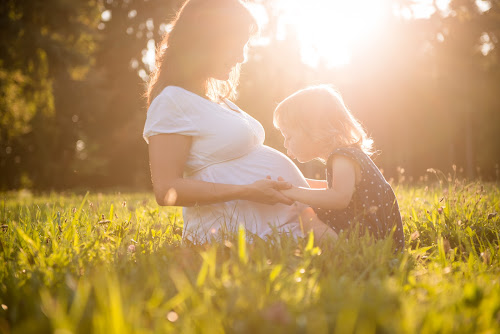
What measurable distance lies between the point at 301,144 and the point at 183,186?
93 centimetres

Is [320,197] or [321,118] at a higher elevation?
[321,118]

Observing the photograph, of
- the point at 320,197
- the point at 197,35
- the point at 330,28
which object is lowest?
the point at 320,197

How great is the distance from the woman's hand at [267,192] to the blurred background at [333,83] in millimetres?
13164

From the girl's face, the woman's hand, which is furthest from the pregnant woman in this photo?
the girl's face

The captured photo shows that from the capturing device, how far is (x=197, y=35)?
9.66 ft

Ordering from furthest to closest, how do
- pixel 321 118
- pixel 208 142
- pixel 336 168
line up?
1. pixel 321 118
2. pixel 208 142
3. pixel 336 168

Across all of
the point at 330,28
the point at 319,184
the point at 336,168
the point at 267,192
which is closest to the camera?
the point at 267,192

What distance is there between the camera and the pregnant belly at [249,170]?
2854 mm

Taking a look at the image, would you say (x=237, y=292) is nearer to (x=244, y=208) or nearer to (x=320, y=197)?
(x=320, y=197)

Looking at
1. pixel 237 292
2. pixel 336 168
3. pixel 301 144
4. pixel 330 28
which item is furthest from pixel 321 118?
pixel 330 28

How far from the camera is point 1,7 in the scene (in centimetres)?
1280

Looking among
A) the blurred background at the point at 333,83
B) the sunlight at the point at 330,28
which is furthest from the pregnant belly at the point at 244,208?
the sunlight at the point at 330,28

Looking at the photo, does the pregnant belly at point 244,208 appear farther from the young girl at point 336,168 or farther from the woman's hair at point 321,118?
the woman's hair at point 321,118

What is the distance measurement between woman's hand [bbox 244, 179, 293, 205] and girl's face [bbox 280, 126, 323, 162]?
49 centimetres
